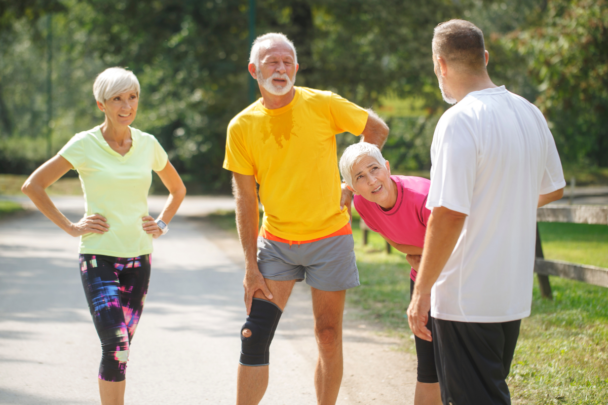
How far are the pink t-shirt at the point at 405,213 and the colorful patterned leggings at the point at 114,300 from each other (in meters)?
1.30

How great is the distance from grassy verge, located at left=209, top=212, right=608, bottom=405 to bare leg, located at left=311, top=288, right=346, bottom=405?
4.22ft

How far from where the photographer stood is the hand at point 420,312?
7.72 ft

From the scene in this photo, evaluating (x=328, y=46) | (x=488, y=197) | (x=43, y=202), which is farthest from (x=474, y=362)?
(x=328, y=46)

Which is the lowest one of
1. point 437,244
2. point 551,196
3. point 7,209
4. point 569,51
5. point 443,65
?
point 7,209

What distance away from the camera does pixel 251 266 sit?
10.4 ft

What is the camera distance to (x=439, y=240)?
2.24m

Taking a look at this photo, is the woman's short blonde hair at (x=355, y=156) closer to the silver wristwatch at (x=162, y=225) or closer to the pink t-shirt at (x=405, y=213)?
the pink t-shirt at (x=405, y=213)

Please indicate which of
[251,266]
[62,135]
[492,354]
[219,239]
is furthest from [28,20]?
[62,135]

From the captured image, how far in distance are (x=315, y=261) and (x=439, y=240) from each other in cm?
107

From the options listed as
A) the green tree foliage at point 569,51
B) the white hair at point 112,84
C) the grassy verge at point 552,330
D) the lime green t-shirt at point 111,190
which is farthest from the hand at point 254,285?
the green tree foliage at point 569,51

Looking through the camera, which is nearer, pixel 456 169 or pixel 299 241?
pixel 456 169

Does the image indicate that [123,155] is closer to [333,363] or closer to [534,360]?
[333,363]

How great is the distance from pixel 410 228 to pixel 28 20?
20.0 m

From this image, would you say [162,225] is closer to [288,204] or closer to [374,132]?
[288,204]
